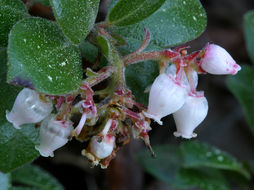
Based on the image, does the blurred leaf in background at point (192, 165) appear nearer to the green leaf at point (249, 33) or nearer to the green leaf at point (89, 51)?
the green leaf at point (249, 33)

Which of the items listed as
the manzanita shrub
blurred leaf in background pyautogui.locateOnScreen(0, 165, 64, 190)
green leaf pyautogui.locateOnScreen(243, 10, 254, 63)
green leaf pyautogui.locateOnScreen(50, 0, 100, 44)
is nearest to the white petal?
the manzanita shrub

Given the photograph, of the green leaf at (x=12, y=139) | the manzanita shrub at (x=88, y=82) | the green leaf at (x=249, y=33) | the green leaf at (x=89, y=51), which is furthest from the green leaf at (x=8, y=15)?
the green leaf at (x=249, y=33)

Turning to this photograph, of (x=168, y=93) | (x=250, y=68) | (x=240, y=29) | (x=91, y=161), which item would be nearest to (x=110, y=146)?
(x=91, y=161)

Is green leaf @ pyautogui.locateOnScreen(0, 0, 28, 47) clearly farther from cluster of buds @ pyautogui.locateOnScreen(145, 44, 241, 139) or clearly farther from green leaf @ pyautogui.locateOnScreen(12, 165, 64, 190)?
green leaf @ pyautogui.locateOnScreen(12, 165, 64, 190)

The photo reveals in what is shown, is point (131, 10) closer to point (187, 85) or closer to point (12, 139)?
point (187, 85)

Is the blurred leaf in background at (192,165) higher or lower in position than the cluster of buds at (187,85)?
lower

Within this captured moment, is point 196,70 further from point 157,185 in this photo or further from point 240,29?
point 240,29
